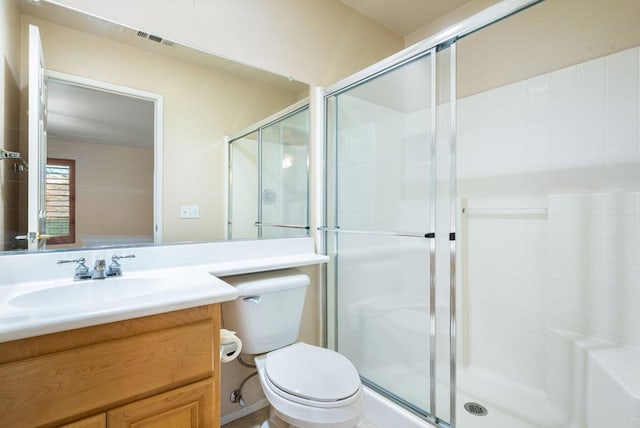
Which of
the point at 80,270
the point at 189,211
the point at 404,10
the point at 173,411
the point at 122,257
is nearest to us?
the point at 173,411

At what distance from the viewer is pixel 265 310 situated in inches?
58.1

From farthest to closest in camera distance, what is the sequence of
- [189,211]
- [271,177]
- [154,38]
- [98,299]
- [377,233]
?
[271,177]
[377,233]
[189,211]
[154,38]
[98,299]

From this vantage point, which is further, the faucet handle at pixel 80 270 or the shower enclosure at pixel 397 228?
the shower enclosure at pixel 397 228

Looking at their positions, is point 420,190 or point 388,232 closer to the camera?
point 420,190

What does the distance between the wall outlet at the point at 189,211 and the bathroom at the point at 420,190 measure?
0.01m

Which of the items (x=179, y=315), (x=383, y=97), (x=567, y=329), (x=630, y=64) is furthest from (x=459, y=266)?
(x=179, y=315)

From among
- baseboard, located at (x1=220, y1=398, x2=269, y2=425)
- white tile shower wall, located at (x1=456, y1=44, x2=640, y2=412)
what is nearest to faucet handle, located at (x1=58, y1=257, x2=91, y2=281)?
baseboard, located at (x1=220, y1=398, x2=269, y2=425)

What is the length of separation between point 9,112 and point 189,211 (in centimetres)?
74

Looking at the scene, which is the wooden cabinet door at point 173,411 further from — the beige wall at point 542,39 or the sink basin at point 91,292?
the beige wall at point 542,39

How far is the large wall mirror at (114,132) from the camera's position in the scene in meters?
1.15

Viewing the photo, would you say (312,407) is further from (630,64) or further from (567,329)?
(630,64)

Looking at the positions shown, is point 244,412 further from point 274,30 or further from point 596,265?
point 274,30

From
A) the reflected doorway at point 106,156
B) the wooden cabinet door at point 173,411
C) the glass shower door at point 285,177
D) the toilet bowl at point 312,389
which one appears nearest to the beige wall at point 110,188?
the reflected doorway at point 106,156

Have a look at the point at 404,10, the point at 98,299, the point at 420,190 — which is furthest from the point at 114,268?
the point at 404,10
